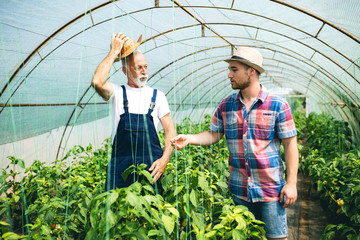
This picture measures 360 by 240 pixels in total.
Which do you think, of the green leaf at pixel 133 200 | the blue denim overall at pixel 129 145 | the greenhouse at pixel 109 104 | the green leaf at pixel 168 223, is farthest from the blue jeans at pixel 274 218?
the green leaf at pixel 133 200

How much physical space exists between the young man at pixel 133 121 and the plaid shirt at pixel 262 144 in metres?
0.58

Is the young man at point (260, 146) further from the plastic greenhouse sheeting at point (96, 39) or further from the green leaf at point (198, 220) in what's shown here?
the plastic greenhouse sheeting at point (96, 39)

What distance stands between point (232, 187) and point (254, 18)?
3562 mm

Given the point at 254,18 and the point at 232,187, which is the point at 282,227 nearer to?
the point at 232,187

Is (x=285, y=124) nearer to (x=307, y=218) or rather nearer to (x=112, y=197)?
(x=112, y=197)

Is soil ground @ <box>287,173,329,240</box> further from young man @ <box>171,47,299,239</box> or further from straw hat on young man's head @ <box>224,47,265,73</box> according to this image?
straw hat on young man's head @ <box>224,47,265,73</box>

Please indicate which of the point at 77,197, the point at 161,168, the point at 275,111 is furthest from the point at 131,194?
the point at 77,197

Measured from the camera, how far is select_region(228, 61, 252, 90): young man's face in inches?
70.3

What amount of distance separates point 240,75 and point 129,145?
981 mm

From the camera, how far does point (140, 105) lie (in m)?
1.82

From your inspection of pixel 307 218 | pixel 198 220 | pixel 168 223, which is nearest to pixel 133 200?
pixel 168 223

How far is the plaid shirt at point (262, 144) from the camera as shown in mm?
1722

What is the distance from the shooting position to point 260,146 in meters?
1.76

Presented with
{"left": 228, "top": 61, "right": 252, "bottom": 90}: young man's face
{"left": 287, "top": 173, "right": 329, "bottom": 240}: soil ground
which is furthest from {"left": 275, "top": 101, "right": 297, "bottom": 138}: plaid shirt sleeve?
{"left": 287, "top": 173, "right": 329, "bottom": 240}: soil ground
